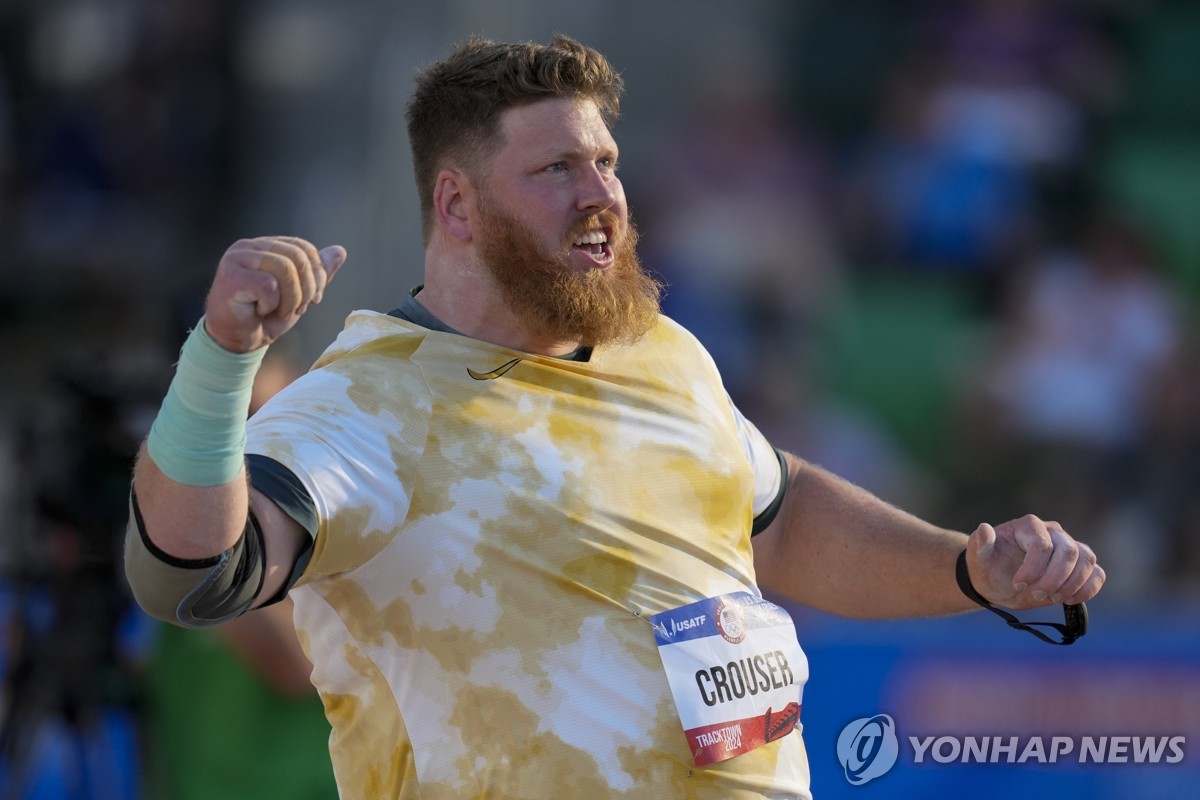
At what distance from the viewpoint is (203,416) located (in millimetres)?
2445

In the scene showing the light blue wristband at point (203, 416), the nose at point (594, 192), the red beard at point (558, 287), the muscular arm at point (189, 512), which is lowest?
the muscular arm at point (189, 512)

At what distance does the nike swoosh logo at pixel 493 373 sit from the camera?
3.04m

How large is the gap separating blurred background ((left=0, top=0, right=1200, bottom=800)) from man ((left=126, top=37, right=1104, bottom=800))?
6.80 feet

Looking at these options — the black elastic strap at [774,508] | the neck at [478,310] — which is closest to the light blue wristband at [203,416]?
the neck at [478,310]

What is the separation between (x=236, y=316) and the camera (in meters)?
2.41

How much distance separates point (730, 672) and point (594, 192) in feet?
3.16

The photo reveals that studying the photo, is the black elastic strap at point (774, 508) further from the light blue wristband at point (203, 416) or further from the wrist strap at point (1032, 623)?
the light blue wristband at point (203, 416)

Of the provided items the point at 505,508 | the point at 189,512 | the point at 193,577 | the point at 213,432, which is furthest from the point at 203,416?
the point at 505,508

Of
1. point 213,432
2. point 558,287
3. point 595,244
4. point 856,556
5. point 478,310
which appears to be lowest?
point 213,432

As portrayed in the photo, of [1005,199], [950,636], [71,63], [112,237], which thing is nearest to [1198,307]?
[1005,199]

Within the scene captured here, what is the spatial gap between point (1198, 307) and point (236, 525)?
24.9ft

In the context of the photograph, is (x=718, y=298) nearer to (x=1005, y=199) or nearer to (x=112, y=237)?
(x=1005, y=199)

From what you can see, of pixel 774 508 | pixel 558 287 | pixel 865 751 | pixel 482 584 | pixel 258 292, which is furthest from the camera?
pixel 865 751

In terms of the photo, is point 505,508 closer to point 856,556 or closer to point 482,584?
point 482,584
